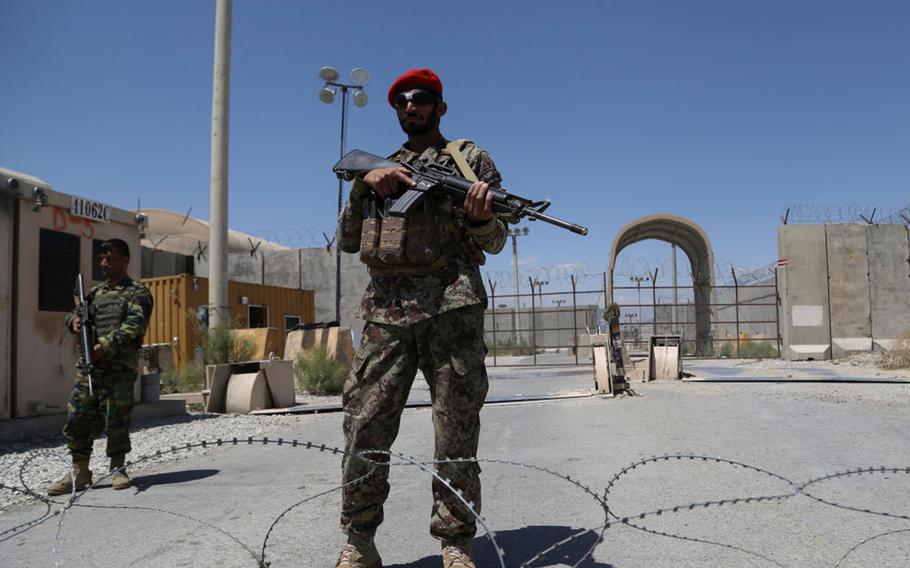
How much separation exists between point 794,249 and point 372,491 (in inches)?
658

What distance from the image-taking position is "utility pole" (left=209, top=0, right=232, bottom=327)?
1173cm

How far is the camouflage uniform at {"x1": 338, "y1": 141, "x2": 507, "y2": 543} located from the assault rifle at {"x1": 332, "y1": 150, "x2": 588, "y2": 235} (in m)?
0.08

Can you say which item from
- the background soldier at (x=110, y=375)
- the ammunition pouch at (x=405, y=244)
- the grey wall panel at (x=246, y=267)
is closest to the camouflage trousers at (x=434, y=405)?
the ammunition pouch at (x=405, y=244)

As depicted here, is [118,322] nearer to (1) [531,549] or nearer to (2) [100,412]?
(2) [100,412]

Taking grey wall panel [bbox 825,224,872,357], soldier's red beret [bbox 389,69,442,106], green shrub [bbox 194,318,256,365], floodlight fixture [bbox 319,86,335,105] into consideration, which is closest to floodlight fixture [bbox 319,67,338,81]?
floodlight fixture [bbox 319,86,335,105]

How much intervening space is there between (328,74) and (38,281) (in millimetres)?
9203

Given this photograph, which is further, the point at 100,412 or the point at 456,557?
the point at 100,412

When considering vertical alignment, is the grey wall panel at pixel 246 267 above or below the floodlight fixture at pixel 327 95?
below

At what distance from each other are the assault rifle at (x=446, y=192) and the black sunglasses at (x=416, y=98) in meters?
0.24

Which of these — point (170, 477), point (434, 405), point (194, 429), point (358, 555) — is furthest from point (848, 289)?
point (358, 555)

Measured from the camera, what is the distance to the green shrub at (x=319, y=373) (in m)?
11.5

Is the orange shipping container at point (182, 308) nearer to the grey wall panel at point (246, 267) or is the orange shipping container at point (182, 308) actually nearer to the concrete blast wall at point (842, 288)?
the grey wall panel at point (246, 267)

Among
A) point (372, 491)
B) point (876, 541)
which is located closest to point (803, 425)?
point (876, 541)

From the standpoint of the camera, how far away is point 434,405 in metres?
2.43
